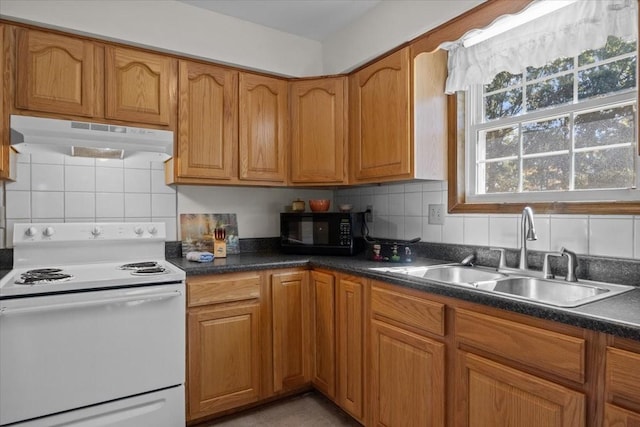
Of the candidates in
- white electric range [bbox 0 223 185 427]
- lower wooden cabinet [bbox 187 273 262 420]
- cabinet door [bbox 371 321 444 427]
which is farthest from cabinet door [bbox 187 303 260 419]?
cabinet door [bbox 371 321 444 427]

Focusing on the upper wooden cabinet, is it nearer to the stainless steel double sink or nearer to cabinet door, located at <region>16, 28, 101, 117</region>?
the stainless steel double sink

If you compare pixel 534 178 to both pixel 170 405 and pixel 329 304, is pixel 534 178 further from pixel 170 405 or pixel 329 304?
pixel 170 405

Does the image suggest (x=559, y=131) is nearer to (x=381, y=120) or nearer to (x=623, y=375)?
(x=381, y=120)

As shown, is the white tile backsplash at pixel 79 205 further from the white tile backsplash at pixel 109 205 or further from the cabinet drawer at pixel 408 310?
the cabinet drawer at pixel 408 310

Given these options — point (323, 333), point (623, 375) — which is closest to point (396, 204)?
point (323, 333)

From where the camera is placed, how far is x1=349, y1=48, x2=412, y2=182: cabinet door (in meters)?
2.04

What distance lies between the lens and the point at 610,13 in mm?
1447

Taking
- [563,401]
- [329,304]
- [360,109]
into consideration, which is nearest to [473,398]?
[563,401]

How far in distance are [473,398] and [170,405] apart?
1387 mm

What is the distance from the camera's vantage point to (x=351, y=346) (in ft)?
6.43

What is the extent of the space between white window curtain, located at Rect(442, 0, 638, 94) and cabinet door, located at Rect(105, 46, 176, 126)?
5.22 feet

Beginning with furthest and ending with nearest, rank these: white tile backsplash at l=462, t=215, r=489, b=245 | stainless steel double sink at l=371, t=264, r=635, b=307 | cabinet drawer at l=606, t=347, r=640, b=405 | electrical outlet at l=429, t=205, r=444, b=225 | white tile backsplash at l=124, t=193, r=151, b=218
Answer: white tile backsplash at l=124, t=193, r=151, b=218 → electrical outlet at l=429, t=205, r=444, b=225 → white tile backsplash at l=462, t=215, r=489, b=245 → stainless steel double sink at l=371, t=264, r=635, b=307 → cabinet drawer at l=606, t=347, r=640, b=405

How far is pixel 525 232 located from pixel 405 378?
813 millimetres

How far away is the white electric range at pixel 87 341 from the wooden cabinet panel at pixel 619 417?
166cm
